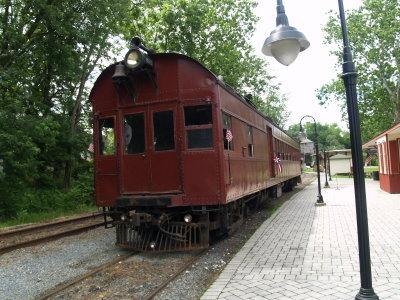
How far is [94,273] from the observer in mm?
5645

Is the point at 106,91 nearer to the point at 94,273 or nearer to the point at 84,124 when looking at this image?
the point at 94,273

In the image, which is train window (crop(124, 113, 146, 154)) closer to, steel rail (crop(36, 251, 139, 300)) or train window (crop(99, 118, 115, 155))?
train window (crop(99, 118, 115, 155))

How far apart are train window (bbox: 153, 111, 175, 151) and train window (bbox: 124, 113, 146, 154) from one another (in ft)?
1.03

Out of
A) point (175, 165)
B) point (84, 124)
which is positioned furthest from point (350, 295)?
point (84, 124)

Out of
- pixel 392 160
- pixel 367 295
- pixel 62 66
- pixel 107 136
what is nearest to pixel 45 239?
pixel 107 136

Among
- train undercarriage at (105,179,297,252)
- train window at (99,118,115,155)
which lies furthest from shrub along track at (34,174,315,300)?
train window at (99,118,115,155)

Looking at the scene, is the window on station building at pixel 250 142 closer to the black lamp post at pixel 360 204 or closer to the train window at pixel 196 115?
the train window at pixel 196 115

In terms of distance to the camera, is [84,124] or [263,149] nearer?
[263,149]

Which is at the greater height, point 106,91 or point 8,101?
point 8,101

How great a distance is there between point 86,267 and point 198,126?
3127 millimetres

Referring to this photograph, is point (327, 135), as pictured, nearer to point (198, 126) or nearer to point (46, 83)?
point (46, 83)

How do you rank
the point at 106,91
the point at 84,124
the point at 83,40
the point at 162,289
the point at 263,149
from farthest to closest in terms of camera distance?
the point at 84,124, the point at 83,40, the point at 263,149, the point at 106,91, the point at 162,289

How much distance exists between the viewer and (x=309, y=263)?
5648 millimetres

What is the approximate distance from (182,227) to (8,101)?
928 centimetres
